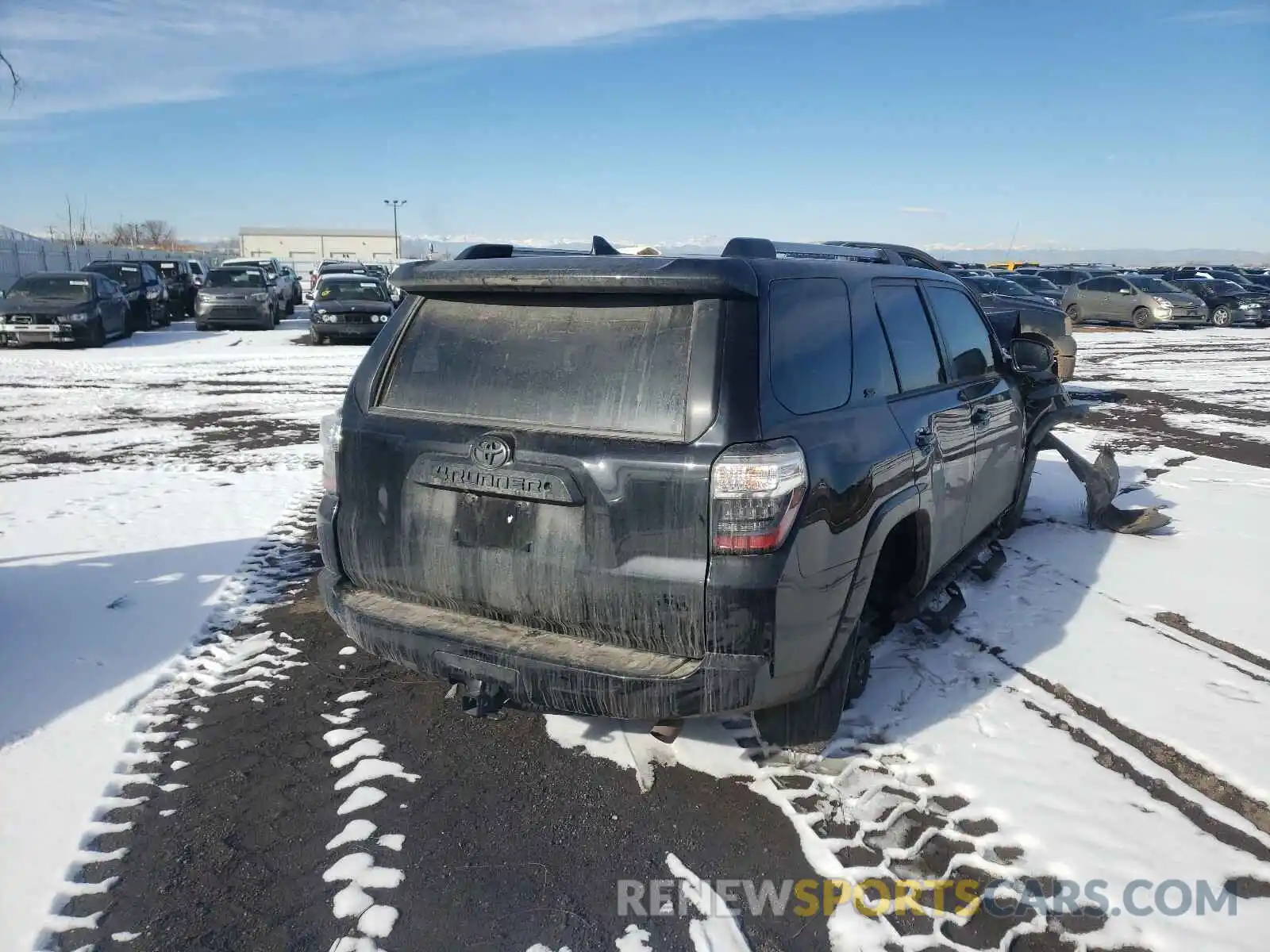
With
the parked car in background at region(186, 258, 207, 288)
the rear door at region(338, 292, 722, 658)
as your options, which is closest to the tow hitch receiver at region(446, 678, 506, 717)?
the rear door at region(338, 292, 722, 658)

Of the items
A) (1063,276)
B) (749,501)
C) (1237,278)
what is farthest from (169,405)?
(1237,278)

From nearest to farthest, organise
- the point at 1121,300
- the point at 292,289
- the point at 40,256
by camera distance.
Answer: the point at 1121,300
the point at 292,289
the point at 40,256

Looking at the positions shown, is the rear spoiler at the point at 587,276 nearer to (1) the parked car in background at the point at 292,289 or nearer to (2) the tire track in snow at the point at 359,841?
(2) the tire track in snow at the point at 359,841

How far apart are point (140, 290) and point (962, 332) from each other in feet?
75.1

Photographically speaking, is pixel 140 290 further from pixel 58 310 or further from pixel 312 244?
pixel 312 244

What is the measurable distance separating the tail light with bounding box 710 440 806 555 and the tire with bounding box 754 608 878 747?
684 millimetres

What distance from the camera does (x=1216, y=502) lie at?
24.9ft

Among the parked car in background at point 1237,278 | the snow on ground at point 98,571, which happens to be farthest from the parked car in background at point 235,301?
the parked car in background at point 1237,278

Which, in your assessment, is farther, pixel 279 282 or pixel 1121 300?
pixel 1121 300

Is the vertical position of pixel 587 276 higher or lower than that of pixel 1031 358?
higher

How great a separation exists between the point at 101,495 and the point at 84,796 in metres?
4.78

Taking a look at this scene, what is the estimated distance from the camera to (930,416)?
4.15 metres

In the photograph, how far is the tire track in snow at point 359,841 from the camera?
2.71 m

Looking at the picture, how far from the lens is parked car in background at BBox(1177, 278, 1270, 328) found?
30.2m
